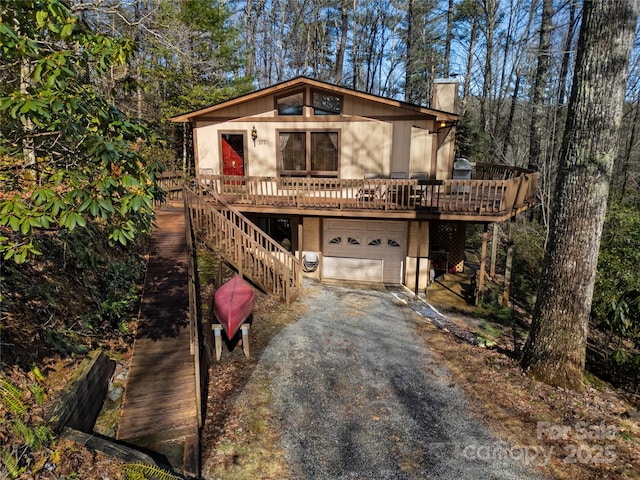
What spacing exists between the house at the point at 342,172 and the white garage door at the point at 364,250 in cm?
3

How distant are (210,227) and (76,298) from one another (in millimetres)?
4683

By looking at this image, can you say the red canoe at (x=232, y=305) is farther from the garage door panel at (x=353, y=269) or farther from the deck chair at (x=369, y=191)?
the garage door panel at (x=353, y=269)

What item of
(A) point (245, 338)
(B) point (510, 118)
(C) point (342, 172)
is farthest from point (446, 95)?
(A) point (245, 338)

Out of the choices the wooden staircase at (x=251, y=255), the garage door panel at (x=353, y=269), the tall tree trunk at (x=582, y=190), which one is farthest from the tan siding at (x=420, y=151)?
the tall tree trunk at (x=582, y=190)

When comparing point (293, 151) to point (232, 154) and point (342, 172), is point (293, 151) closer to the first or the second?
point (342, 172)

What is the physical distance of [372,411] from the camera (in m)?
6.02

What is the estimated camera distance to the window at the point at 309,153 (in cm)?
1293

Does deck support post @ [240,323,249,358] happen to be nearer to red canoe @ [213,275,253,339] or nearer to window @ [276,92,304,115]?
red canoe @ [213,275,253,339]

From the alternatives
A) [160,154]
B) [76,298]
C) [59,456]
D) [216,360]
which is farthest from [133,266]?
[160,154]

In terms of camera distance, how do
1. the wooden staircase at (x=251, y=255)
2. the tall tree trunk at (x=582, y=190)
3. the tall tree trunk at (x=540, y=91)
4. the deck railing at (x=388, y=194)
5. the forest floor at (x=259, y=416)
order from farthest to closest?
the tall tree trunk at (x=540, y=91) < the deck railing at (x=388, y=194) < the wooden staircase at (x=251, y=255) < the tall tree trunk at (x=582, y=190) < the forest floor at (x=259, y=416)

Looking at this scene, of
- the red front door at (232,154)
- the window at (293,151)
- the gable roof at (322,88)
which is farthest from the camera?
the red front door at (232,154)

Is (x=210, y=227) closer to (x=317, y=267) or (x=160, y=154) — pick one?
Result: (x=317, y=267)

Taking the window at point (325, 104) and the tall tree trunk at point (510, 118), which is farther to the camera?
→ the tall tree trunk at point (510, 118)

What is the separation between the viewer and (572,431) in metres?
5.61
